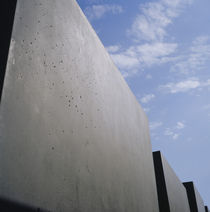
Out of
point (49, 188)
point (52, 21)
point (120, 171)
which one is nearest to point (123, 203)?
point (120, 171)

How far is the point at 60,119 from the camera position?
161 centimetres

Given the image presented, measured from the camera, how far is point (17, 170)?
115 centimetres

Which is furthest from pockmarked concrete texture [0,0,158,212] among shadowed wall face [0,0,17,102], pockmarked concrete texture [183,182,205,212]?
pockmarked concrete texture [183,182,205,212]

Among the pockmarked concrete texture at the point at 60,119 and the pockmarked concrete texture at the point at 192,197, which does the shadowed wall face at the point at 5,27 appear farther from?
the pockmarked concrete texture at the point at 192,197

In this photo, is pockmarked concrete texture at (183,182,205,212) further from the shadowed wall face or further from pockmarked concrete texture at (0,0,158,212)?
the shadowed wall face

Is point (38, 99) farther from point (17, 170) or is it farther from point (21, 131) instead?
point (17, 170)

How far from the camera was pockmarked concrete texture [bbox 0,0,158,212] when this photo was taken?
1205 millimetres

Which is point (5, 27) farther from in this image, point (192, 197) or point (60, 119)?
point (192, 197)

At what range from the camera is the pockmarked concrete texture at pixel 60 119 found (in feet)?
3.95

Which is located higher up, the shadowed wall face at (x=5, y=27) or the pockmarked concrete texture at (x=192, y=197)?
the shadowed wall face at (x=5, y=27)

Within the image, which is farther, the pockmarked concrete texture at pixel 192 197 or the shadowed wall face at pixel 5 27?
the pockmarked concrete texture at pixel 192 197

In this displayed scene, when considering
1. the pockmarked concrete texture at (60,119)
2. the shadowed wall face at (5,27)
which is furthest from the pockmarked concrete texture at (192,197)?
the shadowed wall face at (5,27)

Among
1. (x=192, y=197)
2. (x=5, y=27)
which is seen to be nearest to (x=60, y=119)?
(x=5, y=27)

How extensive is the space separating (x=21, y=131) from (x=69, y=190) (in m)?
0.54
